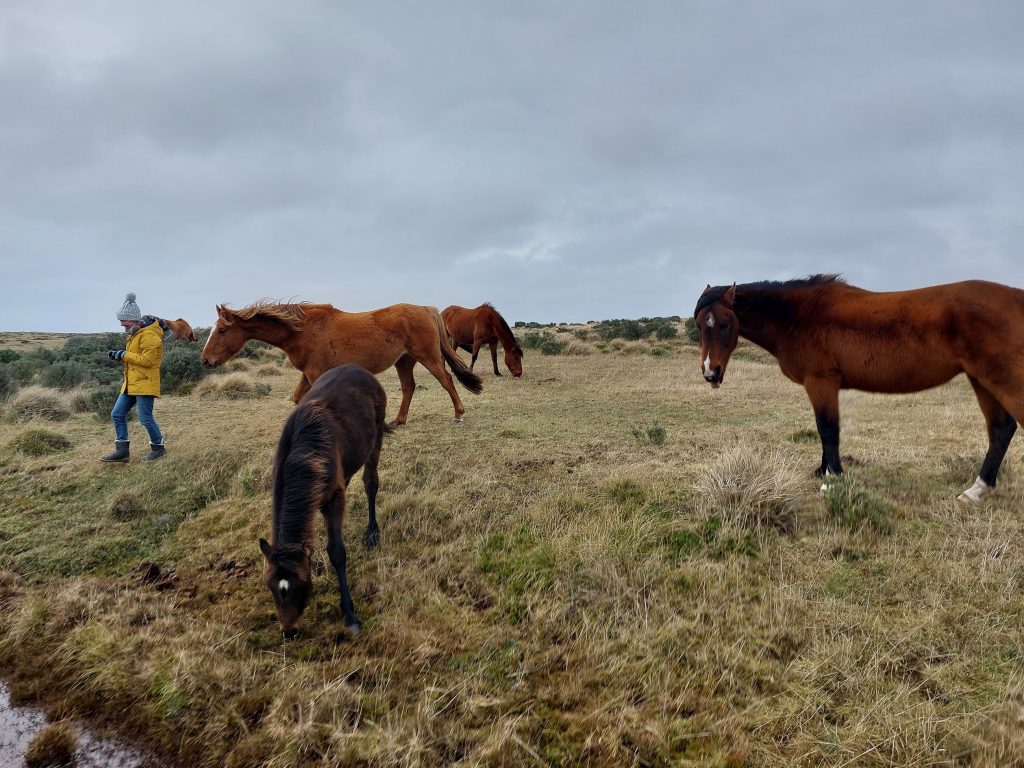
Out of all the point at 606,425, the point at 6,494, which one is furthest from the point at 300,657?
the point at 606,425

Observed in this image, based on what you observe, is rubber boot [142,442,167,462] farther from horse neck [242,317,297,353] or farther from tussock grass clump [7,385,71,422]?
tussock grass clump [7,385,71,422]

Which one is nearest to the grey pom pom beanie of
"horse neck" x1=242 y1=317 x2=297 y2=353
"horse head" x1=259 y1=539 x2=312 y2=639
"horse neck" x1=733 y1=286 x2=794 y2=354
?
"horse neck" x1=242 y1=317 x2=297 y2=353

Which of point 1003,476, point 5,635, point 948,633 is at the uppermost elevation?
→ point 1003,476

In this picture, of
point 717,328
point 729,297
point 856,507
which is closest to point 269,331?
point 717,328

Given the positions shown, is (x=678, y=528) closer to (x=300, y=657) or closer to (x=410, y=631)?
(x=410, y=631)

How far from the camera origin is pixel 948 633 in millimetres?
2896

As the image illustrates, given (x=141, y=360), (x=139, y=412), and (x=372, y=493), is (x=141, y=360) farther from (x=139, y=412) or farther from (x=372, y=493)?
(x=372, y=493)

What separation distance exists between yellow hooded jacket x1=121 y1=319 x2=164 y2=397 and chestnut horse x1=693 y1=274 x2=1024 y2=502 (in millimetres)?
7337

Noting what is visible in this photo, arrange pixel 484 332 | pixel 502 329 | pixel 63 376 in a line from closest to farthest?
pixel 63 376, pixel 502 329, pixel 484 332

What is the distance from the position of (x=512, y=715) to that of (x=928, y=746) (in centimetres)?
185

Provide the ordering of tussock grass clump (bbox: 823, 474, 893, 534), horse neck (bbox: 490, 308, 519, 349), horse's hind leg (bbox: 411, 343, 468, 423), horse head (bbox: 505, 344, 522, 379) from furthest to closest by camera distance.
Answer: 1. horse neck (bbox: 490, 308, 519, 349)
2. horse head (bbox: 505, 344, 522, 379)
3. horse's hind leg (bbox: 411, 343, 468, 423)
4. tussock grass clump (bbox: 823, 474, 893, 534)

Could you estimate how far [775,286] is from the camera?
5.71 meters

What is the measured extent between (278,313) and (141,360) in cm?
189

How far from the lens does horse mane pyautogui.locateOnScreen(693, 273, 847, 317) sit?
5.60 metres
